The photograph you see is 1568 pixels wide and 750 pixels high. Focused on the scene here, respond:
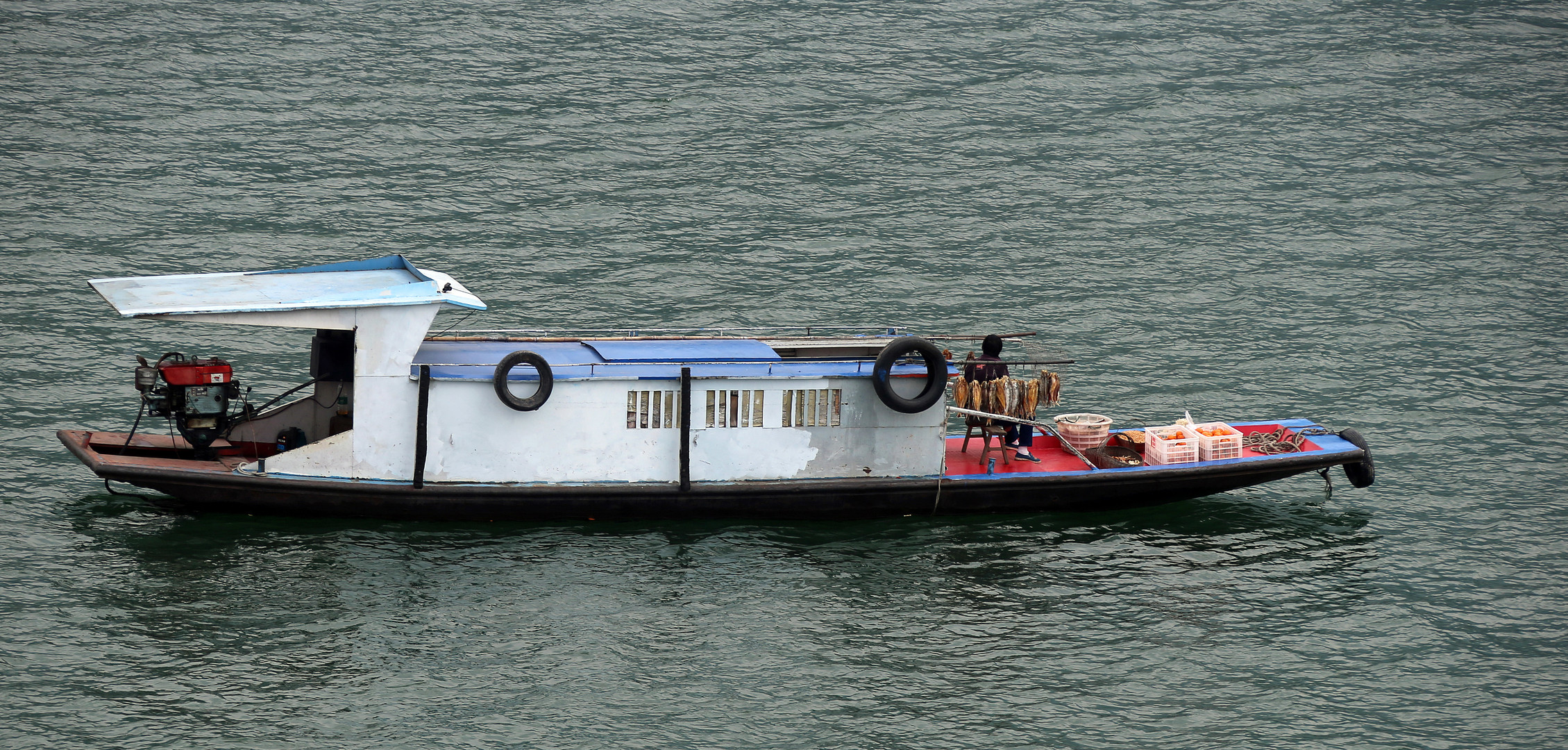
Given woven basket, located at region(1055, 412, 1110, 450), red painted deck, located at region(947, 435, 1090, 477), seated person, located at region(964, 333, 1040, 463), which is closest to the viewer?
seated person, located at region(964, 333, 1040, 463)

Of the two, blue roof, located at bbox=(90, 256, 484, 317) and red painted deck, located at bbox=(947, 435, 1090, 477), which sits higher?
blue roof, located at bbox=(90, 256, 484, 317)

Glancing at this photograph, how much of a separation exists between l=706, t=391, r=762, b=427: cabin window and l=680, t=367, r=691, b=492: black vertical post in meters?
0.36

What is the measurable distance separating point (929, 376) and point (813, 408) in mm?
1761

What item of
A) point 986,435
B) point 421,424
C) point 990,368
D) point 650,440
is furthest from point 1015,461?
point 421,424

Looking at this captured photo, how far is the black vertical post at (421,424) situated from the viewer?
21609mm

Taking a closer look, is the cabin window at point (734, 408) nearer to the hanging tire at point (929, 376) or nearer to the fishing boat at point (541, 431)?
the fishing boat at point (541, 431)

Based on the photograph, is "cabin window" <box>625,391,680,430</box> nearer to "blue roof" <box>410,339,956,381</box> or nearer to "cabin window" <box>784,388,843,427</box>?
"blue roof" <box>410,339,956,381</box>

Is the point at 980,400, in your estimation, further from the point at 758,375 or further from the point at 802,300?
the point at 802,300

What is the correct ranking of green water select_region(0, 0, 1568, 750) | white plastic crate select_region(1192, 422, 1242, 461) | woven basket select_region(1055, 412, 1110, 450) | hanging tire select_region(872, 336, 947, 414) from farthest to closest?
1. woven basket select_region(1055, 412, 1110, 450)
2. white plastic crate select_region(1192, 422, 1242, 461)
3. hanging tire select_region(872, 336, 947, 414)
4. green water select_region(0, 0, 1568, 750)

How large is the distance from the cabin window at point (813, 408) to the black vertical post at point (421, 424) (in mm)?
5132

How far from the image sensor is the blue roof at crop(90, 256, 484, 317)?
21.3m

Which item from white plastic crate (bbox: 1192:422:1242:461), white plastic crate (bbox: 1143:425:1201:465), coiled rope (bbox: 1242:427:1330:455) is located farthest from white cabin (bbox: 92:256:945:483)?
coiled rope (bbox: 1242:427:1330:455)

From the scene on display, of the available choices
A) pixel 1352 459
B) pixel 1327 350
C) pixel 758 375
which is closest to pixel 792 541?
pixel 758 375

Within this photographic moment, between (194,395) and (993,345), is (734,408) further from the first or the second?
(194,395)
